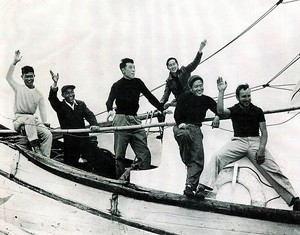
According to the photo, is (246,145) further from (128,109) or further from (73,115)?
(73,115)

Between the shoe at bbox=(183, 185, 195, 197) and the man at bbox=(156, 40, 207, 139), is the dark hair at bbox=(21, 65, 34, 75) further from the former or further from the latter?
the shoe at bbox=(183, 185, 195, 197)

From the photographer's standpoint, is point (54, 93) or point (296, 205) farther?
point (54, 93)

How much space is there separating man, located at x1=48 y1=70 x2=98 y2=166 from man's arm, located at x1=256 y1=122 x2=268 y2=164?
1.34 m

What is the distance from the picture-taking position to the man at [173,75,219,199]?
10.4 feet

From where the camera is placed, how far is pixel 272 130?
3225mm

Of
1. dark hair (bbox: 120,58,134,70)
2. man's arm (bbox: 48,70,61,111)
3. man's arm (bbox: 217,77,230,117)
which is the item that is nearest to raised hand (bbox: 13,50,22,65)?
man's arm (bbox: 48,70,61,111)

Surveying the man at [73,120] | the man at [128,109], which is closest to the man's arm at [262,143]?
the man at [128,109]

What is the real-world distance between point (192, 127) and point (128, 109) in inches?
22.8

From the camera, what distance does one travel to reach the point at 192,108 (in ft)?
10.5

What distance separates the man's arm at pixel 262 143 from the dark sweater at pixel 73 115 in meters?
1.35

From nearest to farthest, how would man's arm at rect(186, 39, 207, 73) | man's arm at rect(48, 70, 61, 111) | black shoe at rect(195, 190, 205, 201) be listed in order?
black shoe at rect(195, 190, 205, 201) → man's arm at rect(186, 39, 207, 73) → man's arm at rect(48, 70, 61, 111)

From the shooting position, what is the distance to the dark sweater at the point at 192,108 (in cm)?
319

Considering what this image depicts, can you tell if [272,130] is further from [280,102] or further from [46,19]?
[46,19]

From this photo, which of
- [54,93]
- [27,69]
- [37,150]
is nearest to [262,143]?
[54,93]
